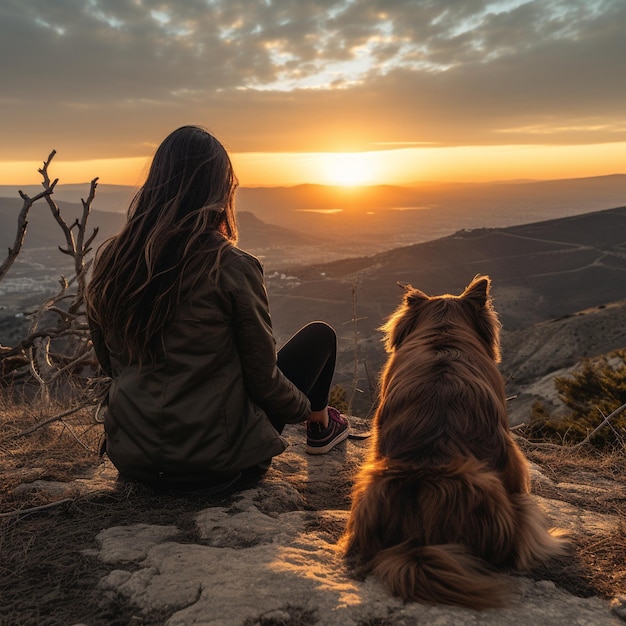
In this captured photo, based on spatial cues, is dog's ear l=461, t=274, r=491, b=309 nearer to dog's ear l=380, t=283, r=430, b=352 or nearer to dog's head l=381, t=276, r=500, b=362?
dog's head l=381, t=276, r=500, b=362

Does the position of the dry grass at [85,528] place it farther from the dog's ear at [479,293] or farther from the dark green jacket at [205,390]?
the dog's ear at [479,293]

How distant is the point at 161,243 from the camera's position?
260 centimetres

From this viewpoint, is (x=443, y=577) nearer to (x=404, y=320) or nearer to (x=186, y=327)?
(x=186, y=327)

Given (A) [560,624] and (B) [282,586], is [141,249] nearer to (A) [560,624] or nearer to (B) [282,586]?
(B) [282,586]

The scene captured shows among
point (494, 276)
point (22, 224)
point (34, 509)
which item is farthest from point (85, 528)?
point (494, 276)

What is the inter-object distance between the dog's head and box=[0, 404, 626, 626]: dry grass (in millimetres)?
1062

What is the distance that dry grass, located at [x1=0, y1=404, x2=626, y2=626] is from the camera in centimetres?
200

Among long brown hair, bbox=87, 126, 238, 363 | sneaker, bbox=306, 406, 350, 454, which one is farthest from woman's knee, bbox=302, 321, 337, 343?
long brown hair, bbox=87, 126, 238, 363

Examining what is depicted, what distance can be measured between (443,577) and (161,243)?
6.21 ft

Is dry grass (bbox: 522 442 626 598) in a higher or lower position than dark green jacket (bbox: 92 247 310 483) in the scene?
lower

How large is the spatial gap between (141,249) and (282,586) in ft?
5.41

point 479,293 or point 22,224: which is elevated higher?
point 22,224

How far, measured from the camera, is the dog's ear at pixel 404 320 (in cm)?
371

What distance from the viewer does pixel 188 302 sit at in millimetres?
2646
